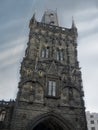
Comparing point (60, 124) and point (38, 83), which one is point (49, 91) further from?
point (60, 124)

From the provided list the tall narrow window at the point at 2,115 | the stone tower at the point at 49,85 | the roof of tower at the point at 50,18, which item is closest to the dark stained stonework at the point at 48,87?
the stone tower at the point at 49,85

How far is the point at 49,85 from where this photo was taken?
68.8 feet

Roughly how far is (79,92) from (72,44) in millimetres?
8443

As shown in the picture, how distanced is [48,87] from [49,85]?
1.20 ft

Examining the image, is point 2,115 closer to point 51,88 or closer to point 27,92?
point 27,92

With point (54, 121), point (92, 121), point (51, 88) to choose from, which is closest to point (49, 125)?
point (54, 121)

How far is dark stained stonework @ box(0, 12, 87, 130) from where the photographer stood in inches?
714

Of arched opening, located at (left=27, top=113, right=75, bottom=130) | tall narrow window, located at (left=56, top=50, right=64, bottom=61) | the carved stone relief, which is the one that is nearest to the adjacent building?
tall narrow window, located at (left=56, top=50, right=64, bottom=61)

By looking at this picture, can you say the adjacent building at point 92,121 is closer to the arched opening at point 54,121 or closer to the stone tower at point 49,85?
the stone tower at point 49,85

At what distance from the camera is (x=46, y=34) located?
26.9 metres

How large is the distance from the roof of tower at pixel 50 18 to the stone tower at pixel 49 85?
13.0 feet

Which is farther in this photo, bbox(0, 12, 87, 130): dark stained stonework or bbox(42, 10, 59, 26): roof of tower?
bbox(42, 10, 59, 26): roof of tower

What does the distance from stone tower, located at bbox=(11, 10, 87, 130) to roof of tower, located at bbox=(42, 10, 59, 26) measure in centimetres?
395

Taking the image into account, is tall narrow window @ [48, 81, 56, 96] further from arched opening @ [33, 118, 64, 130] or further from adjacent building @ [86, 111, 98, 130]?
adjacent building @ [86, 111, 98, 130]
